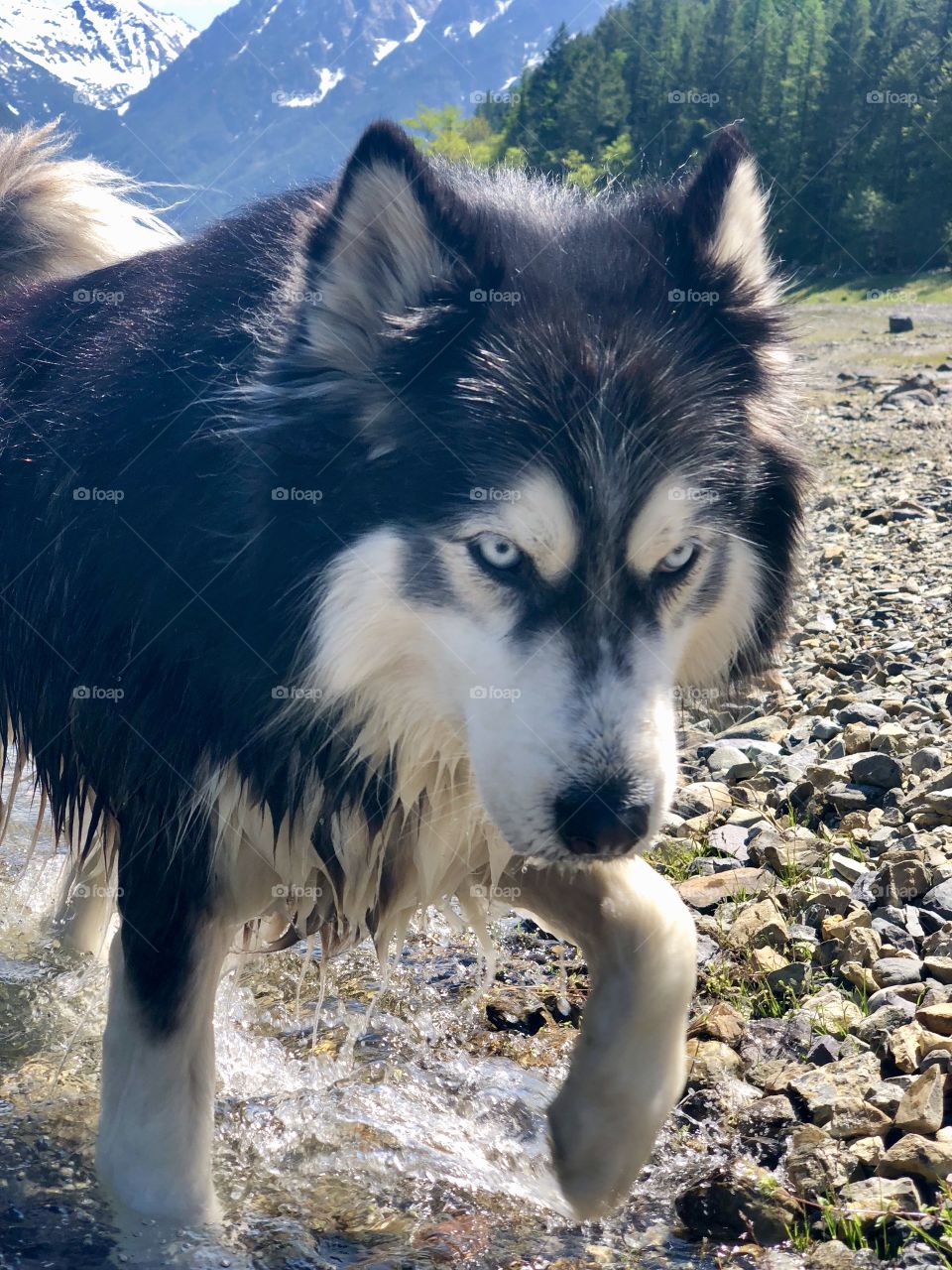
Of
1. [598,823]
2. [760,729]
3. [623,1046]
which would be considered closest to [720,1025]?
[623,1046]

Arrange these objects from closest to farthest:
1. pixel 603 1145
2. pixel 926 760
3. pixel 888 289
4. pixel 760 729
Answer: pixel 603 1145 → pixel 926 760 → pixel 760 729 → pixel 888 289

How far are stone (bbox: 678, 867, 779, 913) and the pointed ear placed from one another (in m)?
1.92

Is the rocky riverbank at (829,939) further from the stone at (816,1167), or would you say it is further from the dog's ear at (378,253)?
the dog's ear at (378,253)

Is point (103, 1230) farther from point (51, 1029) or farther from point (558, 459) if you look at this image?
point (558, 459)

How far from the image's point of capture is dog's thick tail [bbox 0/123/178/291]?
4.42 m

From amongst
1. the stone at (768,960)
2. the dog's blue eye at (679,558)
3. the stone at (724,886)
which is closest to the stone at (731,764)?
the stone at (724,886)

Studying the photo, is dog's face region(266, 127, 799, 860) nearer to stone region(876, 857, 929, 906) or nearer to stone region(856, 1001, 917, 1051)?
stone region(856, 1001, 917, 1051)

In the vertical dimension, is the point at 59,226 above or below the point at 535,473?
above

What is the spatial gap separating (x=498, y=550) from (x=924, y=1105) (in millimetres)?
1500

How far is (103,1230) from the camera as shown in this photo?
2922mm

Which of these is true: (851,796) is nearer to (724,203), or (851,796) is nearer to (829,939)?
(829,939)

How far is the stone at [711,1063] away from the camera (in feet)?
10.5

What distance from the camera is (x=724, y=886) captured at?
411 cm

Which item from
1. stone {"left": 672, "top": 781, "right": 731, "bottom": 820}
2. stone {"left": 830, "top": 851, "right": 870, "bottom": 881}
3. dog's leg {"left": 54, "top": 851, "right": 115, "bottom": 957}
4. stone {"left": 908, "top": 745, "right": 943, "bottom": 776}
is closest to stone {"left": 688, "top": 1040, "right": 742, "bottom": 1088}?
stone {"left": 830, "top": 851, "right": 870, "bottom": 881}
